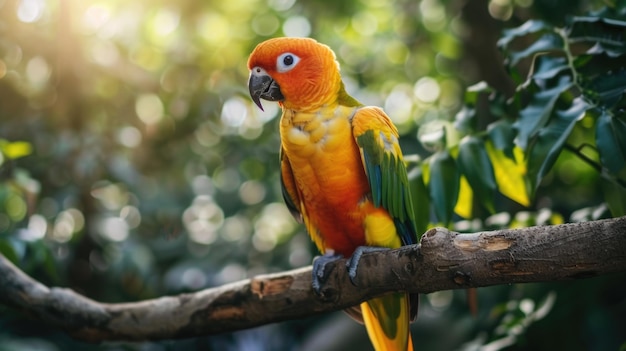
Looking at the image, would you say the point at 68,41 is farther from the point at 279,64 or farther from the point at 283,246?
the point at 279,64

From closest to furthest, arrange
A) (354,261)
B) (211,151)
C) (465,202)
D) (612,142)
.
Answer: (612,142), (354,261), (465,202), (211,151)

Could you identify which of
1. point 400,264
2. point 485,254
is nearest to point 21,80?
point 400,264

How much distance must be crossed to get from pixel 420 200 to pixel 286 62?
0.55m

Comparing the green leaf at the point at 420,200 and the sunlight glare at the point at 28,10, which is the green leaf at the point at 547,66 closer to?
the green leaf at the point at 420,200

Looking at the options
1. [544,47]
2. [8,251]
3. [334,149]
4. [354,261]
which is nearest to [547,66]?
[544,47]

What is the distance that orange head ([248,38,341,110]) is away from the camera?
1.52 meters

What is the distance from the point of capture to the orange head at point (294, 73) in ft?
4.99

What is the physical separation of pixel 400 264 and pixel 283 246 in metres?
2.16

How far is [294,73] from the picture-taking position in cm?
152

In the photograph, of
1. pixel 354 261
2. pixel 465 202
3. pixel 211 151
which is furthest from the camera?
pixel 211 151

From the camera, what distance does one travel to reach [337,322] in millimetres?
3320

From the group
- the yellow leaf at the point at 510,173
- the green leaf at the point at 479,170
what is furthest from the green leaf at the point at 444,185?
the yellow leaf at the point at 510,173

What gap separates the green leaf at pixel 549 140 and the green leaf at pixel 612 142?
68 mm

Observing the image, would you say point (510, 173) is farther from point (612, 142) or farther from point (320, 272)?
point (320, 272)
